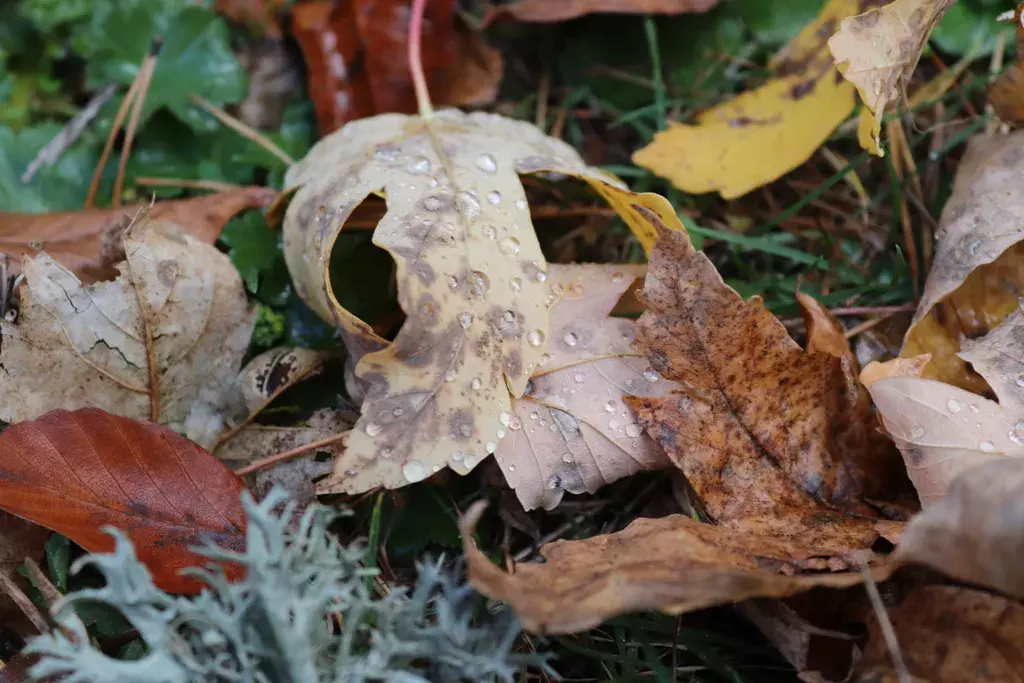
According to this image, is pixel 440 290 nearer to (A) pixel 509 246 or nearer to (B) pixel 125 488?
(A) pixel 509 246

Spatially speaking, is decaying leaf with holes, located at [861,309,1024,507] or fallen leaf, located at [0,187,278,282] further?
fallen leaf, located at [0,187,278,282]

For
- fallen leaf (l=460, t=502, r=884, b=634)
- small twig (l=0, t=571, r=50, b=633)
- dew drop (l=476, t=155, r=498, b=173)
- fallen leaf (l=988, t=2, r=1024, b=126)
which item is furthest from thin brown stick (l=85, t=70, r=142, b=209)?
fallen leaf (l=988, t=2, r=1024, b=126)

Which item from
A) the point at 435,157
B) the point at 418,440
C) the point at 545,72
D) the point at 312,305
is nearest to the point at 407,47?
the point at 545,72

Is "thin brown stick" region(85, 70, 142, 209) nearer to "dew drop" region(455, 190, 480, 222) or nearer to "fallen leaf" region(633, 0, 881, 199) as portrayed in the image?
"dew drop" region(455, 190, 480, 222)

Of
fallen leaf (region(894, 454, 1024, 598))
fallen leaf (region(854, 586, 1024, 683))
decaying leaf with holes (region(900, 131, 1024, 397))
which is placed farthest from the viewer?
decaying leaf with holes (region(900, 131, 1024, 397))

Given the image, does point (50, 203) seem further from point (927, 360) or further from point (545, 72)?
point (927, 360)

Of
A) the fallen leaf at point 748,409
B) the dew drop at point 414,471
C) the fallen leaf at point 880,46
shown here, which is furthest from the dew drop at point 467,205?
the fallen leaf at point 880,46

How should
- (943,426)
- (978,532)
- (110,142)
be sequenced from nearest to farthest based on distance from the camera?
(978,532) → (943,426) → (110,142)

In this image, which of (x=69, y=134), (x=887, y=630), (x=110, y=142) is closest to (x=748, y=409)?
(x=887, y=630)
